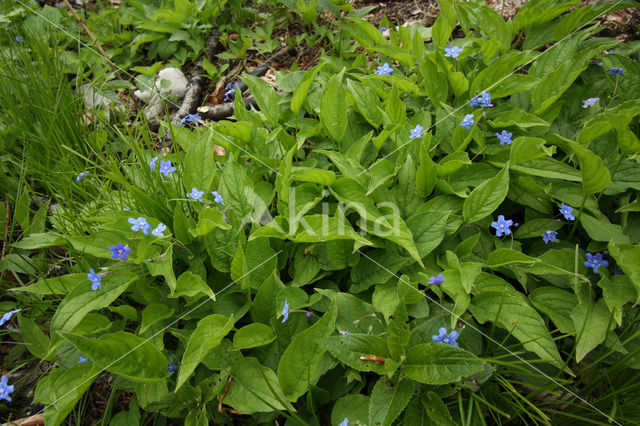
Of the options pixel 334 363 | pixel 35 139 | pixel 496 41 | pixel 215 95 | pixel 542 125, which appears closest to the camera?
pixel 334 363

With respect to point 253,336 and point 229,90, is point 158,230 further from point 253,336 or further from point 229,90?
point 229,90

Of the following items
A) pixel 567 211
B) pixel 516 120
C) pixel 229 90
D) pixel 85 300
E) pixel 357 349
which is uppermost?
pixel 229 90

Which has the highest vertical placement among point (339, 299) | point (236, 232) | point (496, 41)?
point (496, 41)

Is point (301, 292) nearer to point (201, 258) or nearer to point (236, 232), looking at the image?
point (236, 232)

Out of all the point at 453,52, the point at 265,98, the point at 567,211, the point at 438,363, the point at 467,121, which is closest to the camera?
the point at 438,363

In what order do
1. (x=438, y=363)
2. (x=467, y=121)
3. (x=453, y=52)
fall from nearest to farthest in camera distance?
(x=438, y=363) → (x=467, y=121) → (x=453, y=52)

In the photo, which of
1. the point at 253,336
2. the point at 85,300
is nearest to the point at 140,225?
the point at 85,300

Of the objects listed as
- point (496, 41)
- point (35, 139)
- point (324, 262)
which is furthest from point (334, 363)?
point (35, 139)
